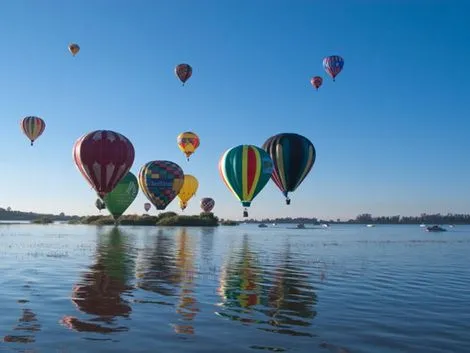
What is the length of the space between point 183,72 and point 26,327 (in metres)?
64.8

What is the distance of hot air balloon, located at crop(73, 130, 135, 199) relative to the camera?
53.0m

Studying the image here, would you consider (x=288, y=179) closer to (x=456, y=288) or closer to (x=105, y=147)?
(x=105, y=147)

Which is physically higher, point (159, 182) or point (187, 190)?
point (187, 190)

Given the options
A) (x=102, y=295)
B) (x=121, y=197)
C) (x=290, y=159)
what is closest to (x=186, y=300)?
(x=102, y=295)

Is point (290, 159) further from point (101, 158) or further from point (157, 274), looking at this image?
point (157, 274)

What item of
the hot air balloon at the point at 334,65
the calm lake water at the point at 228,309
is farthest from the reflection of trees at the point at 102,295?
the hot air balloon at the point at 334,65

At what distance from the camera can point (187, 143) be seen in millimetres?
96625

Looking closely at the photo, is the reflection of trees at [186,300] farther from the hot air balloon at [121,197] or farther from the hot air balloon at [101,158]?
the hot air balloon at [121,197]

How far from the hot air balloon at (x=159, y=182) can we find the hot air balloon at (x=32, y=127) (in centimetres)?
A: 1772

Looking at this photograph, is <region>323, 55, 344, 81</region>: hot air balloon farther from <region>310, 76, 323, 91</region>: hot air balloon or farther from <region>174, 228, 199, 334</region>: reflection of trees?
<region>174, 228, 199, 334</region>: reflection of trees

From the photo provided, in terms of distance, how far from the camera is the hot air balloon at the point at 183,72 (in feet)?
251

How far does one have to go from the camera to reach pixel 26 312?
16859 millimetres

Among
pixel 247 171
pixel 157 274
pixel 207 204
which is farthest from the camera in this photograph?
pixel 207 204

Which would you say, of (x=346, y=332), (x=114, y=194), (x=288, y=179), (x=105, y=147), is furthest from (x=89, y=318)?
(x=114, y=194)
